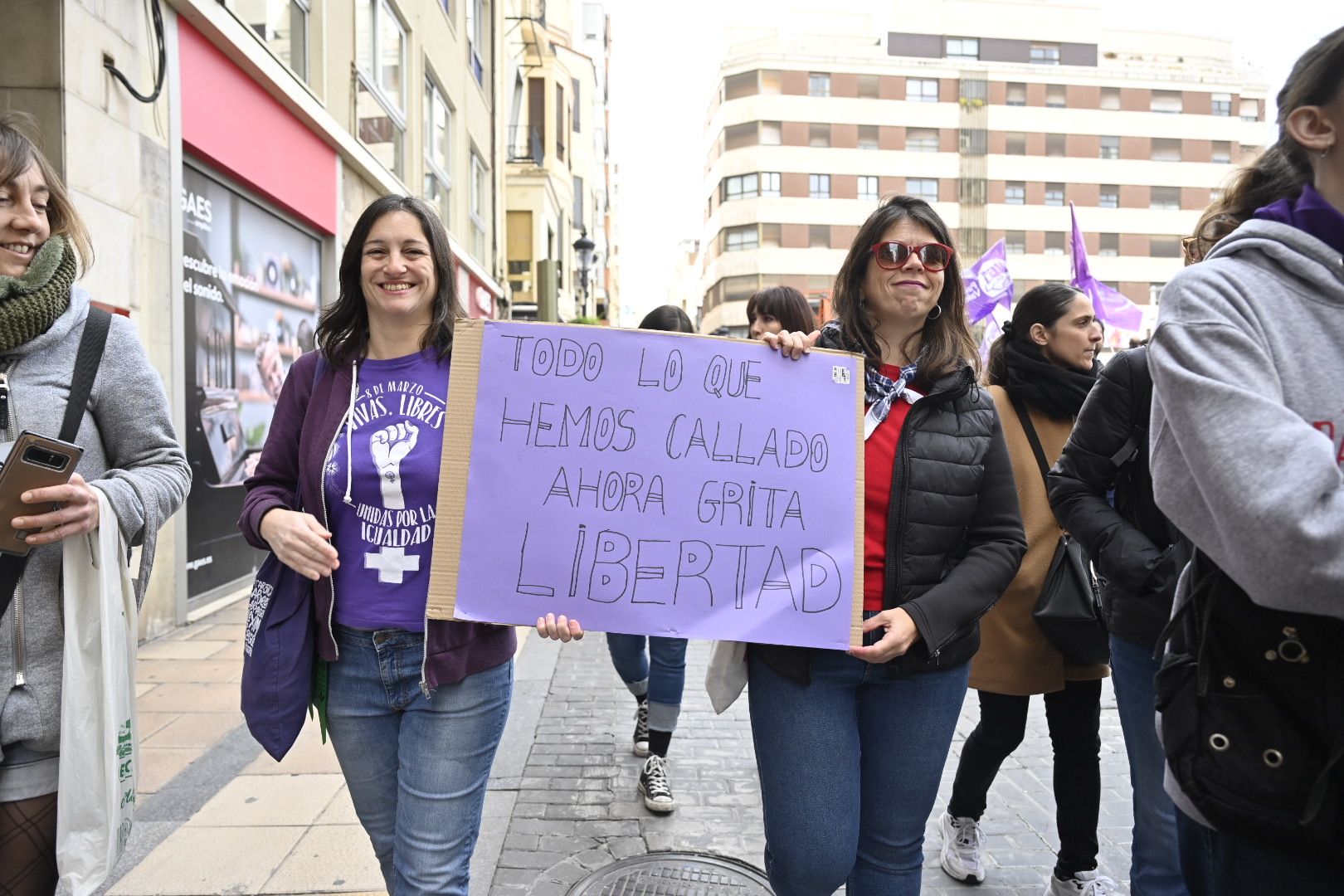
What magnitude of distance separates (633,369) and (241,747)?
3.34 m

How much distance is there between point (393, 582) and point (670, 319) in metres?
2.38

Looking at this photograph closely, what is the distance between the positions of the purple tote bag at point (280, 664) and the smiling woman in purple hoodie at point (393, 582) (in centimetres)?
5

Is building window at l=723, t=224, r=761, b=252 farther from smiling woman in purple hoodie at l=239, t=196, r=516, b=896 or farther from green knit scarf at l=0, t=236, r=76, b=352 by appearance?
green knit scarf at l=0, t=236, r=76, b=352

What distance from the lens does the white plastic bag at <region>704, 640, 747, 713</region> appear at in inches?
91.6

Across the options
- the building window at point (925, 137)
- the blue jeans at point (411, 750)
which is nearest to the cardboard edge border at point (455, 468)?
the blue jeans at point (411, 750)

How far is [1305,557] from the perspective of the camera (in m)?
1.16

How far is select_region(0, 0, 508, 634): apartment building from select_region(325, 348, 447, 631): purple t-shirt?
6.82ft

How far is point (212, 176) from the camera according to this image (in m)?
7.00

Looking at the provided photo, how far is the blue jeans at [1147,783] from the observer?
238 cm

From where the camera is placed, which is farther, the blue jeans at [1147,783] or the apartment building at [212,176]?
the apartment building at [212,176]

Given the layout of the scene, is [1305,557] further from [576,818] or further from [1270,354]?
[576,818]

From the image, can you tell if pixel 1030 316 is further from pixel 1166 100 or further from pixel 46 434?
pixel 1166 100

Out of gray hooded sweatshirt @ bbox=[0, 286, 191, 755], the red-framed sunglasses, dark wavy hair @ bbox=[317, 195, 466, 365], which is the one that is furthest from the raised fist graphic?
the red-framed sunglasses

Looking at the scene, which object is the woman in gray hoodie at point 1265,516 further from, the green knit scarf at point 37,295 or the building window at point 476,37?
the building window at point 476,37
